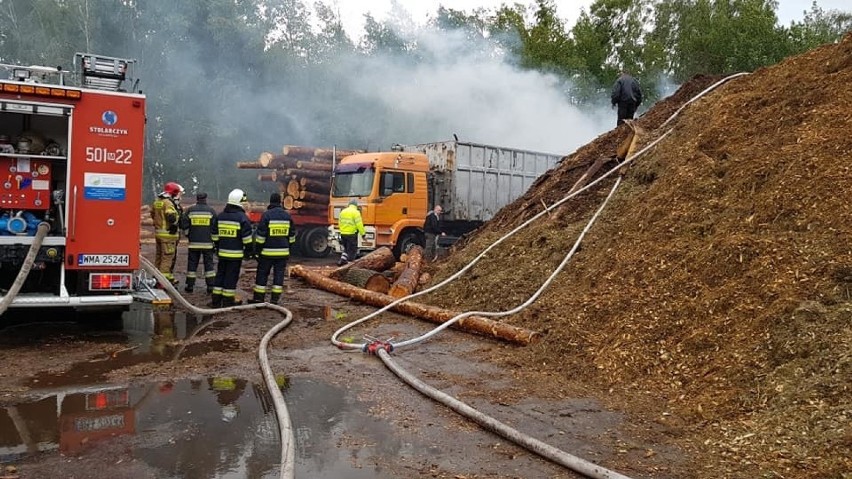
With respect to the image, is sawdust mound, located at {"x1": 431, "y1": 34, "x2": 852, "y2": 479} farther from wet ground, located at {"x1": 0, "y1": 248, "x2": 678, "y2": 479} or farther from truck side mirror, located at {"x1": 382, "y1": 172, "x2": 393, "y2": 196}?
truck side mirror, located at {"x1": 382, "y1": 172, "x2": 393, "y2": 196}

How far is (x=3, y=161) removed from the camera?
663cm

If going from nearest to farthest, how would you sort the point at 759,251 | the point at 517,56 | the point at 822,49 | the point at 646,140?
1. the point at 759,251
2. the point at 822,49
3. the point at 646,140
4. the point at 517,56

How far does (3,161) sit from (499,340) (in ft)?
18.0

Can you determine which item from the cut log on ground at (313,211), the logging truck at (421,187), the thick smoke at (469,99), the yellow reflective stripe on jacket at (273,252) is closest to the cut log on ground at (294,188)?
the cut log on ground at (313,211)

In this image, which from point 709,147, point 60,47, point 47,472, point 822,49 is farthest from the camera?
point 60,47

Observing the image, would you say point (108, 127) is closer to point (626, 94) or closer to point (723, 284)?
point (723, 284)

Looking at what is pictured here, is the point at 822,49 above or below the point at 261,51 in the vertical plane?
below

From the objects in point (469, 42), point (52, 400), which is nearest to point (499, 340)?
point (52, 400)

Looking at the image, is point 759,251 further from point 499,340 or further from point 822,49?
point 822,49

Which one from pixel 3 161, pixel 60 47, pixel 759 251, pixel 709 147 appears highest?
pixel 60 47

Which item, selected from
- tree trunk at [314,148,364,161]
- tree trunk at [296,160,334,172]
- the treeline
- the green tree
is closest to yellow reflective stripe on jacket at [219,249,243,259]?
tree trunk at [296,160,334,172]

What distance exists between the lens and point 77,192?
6633 mm

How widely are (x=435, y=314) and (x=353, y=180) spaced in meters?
8.18

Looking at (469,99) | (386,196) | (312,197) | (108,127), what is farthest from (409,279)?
(469,99)
